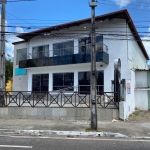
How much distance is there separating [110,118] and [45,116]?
3.96m

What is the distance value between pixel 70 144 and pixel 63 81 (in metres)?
12.5

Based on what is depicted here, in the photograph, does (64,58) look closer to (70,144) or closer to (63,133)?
(63,133)

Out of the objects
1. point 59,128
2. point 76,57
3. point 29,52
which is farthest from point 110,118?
point 29,52

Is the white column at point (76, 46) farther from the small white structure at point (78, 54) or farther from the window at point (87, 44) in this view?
the window at point (87, 44)

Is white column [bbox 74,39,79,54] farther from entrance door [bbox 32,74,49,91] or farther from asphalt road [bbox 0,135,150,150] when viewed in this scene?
asphalt road [bbox 0,135,150,150]

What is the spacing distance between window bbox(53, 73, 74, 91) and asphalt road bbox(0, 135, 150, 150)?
11.0 meters

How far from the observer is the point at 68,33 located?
1864 cm

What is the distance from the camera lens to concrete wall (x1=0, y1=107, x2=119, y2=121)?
426 inches

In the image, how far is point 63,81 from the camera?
18.7 m

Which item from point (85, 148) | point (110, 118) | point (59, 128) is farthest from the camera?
point (110, 118)

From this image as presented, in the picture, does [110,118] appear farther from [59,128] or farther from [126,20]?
[126,20]

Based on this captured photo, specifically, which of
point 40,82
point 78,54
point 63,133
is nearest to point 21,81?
point 40,82

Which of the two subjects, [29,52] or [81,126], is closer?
[81,126]

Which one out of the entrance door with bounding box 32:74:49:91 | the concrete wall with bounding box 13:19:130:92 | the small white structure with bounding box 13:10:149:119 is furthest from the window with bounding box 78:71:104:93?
the entrance door with bounding box 32:74:49:91
